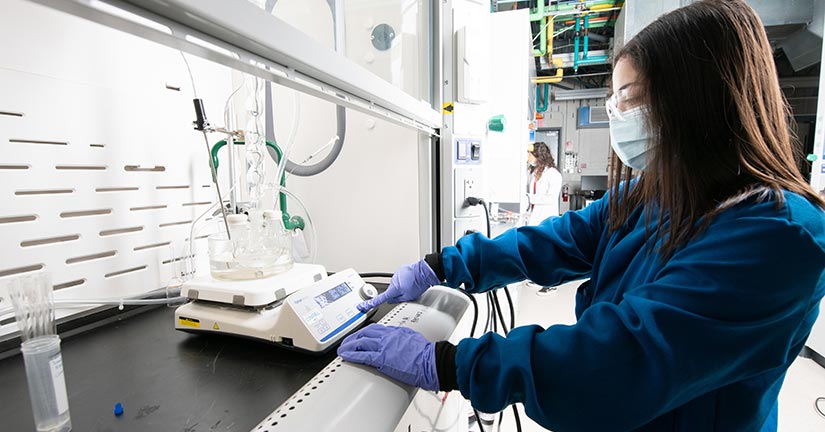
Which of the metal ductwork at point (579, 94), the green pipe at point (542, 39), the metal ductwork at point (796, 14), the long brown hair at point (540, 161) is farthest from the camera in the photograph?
the metal ductwork at point (579, 94)

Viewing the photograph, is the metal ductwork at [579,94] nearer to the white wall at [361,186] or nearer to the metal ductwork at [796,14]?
the metal ductwork at [796,14]

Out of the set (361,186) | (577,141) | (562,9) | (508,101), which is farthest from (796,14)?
(577,141)

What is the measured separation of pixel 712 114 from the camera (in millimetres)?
621

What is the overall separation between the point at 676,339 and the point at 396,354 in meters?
0.40

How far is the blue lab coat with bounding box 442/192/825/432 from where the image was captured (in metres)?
0.51

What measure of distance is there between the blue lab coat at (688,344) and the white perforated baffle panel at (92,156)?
0.89 m

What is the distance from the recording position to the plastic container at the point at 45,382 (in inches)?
19.4

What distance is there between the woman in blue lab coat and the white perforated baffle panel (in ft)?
2.30

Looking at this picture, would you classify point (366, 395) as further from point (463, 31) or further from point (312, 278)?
point (463, 31)

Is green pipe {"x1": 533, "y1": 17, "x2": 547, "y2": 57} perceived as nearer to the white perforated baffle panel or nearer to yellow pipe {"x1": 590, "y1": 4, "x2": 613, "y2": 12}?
yellow pipe {"x1": 590, "y1": 4, "x2": 613, "y2": 12}

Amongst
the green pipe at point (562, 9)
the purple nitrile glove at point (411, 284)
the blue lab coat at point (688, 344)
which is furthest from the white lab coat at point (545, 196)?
the blue lab coat at point (688, 344)

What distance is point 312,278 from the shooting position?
3.03 feet

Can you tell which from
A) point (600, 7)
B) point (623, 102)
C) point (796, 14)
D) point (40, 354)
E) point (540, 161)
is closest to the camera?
point (40, 354)

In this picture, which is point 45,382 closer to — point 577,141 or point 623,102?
point 623,102
